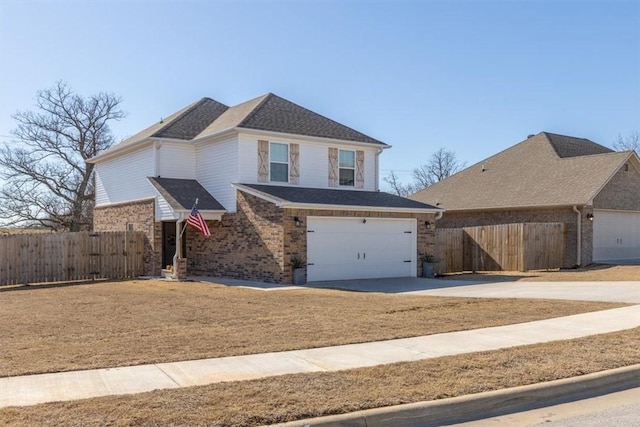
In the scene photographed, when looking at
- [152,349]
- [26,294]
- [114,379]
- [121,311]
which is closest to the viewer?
[114,379]

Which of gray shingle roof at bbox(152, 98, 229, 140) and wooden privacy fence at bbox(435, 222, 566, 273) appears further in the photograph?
wooden privacy fence at bbox(435, 222, 566, 273)

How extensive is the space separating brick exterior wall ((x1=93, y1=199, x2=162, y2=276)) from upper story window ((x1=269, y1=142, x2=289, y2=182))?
4.73 meters

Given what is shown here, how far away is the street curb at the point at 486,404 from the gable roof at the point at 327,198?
1206 centimetres

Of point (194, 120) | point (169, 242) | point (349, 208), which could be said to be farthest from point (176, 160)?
point (349, 208)

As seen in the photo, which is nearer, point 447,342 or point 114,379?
point 114,379

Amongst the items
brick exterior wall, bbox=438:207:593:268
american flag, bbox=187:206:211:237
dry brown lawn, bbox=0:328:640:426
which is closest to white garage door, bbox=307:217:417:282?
american flag, bbox=187:206:211:237

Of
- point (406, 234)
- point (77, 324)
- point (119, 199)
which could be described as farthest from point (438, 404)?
point (119, 199)

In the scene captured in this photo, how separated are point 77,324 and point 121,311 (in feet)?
5.53

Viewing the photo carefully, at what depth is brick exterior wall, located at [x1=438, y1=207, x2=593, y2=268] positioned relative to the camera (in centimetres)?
2466

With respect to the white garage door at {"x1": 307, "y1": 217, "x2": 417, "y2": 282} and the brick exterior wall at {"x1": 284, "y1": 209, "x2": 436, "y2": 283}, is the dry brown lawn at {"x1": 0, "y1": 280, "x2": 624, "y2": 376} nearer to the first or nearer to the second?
the brick exterior wall at {"x1": 284, "y1": 209, "x2": 436, "y2": 283}

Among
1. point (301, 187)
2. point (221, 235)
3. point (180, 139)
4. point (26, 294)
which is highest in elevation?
point (180, 139)

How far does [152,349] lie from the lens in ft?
26.9

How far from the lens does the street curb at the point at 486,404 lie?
5.44 meters

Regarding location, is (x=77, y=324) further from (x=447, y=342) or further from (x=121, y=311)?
(x=447, y=342)
